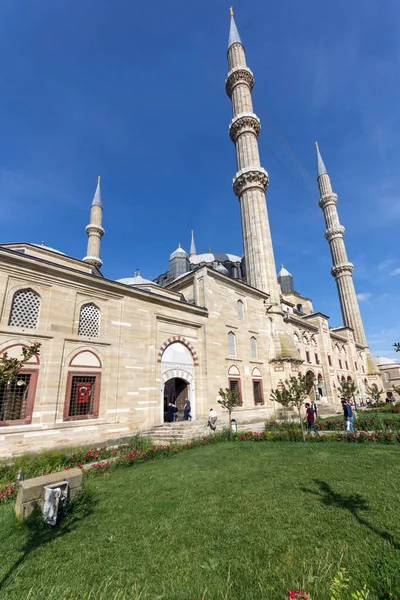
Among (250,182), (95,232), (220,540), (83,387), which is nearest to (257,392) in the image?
(83,387)

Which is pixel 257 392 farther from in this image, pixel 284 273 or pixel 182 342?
pixel 284 273

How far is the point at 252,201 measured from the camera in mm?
25328

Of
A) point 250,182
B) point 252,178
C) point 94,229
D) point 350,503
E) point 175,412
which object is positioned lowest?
point 350,503

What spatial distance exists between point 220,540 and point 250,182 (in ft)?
86.2

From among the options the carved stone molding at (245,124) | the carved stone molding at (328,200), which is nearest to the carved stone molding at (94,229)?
the carved stone molding at (245,124)

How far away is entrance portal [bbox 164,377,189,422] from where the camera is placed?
1592cm

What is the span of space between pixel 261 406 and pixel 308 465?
12.8 meters

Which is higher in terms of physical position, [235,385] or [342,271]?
[342,271]

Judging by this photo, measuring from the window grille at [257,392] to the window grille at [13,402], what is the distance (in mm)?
13840

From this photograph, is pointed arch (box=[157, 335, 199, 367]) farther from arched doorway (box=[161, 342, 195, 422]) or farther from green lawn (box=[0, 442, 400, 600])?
green lawn (box=[0, 442, 400, 600])

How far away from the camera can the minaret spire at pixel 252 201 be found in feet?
73.5

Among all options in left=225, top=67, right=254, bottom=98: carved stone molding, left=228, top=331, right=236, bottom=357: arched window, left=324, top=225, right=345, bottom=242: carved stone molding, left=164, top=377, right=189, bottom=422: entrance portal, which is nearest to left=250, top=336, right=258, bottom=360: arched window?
left=228, top=331, right=236, bottom=357: arched window

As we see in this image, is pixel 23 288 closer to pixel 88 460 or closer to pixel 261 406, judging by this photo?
pixel 88 460

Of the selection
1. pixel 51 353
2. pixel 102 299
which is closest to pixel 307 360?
pixel 102 299
